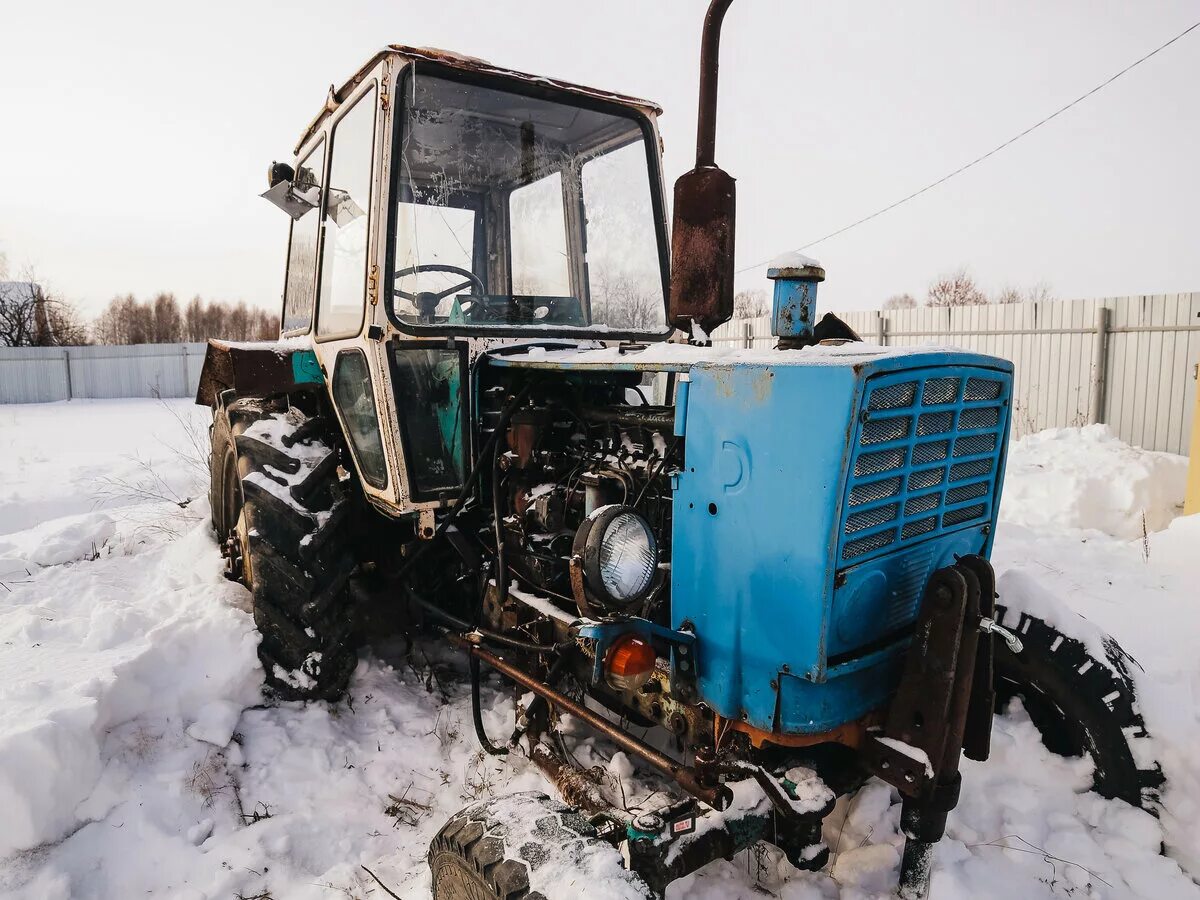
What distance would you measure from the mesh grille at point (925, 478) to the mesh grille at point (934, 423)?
11 cm

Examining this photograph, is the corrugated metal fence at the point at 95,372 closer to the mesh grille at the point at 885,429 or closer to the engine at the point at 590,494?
the engine at the point at 590,494

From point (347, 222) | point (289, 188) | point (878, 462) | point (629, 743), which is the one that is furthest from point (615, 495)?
point (289, 188)

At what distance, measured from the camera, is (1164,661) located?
3018 millimetres

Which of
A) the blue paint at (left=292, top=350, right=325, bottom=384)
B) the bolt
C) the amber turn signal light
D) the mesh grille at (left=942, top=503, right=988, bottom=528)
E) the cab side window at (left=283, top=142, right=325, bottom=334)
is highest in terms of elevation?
the cab side window at (left=283, top=142, right=325, bottom=334)

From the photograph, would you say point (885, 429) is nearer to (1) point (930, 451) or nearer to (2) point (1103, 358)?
(1) point (930, 451)

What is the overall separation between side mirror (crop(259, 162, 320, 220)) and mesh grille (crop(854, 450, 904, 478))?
8.89 ft

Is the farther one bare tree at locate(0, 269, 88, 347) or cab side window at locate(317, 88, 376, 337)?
bare tree at locate(0, 269, 88, 347)

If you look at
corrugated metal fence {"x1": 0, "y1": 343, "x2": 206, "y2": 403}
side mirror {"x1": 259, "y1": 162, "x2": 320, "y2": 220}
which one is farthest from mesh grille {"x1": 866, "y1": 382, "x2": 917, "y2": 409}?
corrugated metal fence {"x1": 0, "y1": 343, "x2": 206, "y2": 403}

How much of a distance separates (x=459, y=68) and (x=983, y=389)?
211 cm

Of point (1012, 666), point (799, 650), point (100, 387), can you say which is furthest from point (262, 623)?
point (100, 387)

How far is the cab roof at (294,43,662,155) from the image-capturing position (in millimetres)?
2666

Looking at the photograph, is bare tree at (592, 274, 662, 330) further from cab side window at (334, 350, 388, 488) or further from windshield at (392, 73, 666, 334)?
cab side window at (334, 350, 388, 488)

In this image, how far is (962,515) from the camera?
215 centimetres

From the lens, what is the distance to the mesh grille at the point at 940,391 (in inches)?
74.2
